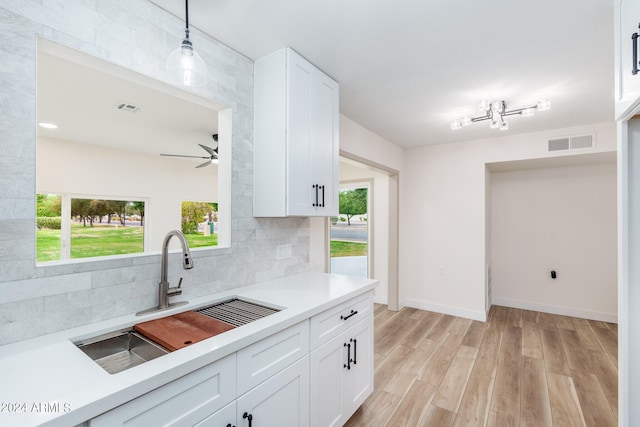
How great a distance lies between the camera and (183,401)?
3.18 ft

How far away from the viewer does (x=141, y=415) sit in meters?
0.87

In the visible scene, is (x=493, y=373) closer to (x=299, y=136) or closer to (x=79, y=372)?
(x=299, y=136)

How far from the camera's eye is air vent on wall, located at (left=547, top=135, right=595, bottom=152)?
329cm

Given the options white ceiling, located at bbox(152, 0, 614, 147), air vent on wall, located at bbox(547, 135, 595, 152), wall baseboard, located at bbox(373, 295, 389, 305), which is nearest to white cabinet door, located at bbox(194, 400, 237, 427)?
white ceiling, located at bbox(152, 0, 614, 147)

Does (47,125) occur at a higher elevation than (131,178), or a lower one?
higher

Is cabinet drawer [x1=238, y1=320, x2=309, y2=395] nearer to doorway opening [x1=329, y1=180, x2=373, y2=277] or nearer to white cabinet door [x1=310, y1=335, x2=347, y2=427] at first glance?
white cabinet door [x1=310, y1=335, x2=347, y2=427]

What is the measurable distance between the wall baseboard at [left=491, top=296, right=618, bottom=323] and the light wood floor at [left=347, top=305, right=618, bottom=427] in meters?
0.14

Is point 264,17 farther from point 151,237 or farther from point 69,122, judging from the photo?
point 151,237

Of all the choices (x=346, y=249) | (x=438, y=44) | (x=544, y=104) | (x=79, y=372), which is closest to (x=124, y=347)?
(x=79, y=372)

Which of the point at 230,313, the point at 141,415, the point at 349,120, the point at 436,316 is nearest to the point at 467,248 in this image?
the point at 436,316

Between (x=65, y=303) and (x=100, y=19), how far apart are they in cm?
122

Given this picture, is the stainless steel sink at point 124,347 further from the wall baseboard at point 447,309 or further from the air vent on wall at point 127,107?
the wall baseboard at point 447,309

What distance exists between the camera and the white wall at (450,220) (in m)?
3.84

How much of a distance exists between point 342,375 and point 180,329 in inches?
41.5
